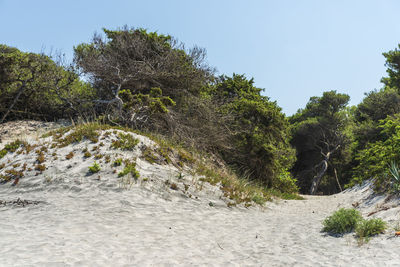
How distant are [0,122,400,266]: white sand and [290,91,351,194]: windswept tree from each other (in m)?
25.2

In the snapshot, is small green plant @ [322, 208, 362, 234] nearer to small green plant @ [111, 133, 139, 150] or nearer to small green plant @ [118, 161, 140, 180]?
small green plant @ [118, 161, 140, 180]


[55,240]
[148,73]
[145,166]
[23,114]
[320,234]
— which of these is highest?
[148,73]

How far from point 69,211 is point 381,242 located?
7183mm

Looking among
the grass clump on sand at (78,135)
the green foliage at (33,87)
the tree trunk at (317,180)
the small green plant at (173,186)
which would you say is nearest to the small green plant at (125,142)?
the grass clump on sand at (78,135)

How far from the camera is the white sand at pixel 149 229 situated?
4.49m

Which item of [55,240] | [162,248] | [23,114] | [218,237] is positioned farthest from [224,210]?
[23,114]

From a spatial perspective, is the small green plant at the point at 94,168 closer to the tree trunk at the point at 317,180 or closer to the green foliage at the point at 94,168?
Answer: the green foliage at the point at 94,168

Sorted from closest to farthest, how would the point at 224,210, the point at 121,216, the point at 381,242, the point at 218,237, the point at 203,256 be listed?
the point at 203,256, the point at 381,242, the point at 218,237, the point at 121,216, the point at 224,210

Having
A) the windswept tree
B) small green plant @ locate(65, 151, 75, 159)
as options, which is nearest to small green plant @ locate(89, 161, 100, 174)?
small green plant @ locate(65, 151, 75, 159)

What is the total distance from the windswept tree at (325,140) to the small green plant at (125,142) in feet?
85.6

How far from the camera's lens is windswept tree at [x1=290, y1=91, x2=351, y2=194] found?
3350 cm

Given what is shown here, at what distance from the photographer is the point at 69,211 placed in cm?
700

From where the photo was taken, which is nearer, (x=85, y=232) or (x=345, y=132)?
(x=85, y=232)

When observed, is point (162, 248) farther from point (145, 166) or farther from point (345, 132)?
point (345, 132)
